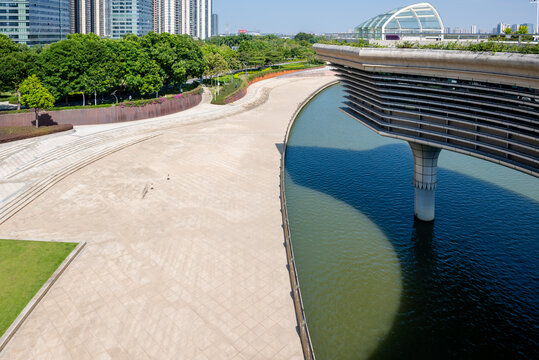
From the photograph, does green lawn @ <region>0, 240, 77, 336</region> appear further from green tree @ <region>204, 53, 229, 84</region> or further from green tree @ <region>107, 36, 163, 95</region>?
green tree @ <region>204, 53, 229, 84</region>

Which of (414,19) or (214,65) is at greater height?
(214,65)

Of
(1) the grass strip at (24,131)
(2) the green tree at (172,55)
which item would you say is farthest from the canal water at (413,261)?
(2) the green tree at (172,55)

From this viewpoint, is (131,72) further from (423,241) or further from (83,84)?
(423,241)

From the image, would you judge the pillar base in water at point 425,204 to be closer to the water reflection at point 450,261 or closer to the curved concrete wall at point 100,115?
the water reflection at point 450,261

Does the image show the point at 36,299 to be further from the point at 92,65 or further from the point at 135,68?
the point at 135,68

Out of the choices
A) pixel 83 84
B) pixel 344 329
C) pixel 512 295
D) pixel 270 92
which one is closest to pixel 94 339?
pixel 344 329

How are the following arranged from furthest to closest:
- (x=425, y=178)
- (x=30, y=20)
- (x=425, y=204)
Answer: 1. (x=30, y=20)
2. (x=425, y=204)
3. (x=425, y=178)

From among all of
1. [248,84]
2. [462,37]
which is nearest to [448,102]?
[462,37]
